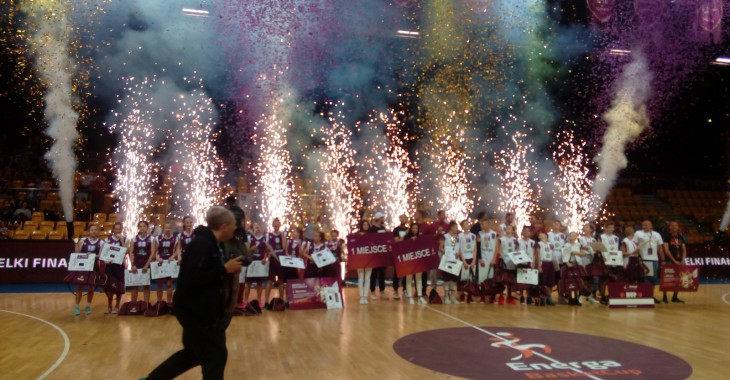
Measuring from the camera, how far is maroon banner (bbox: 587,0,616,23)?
1507cm

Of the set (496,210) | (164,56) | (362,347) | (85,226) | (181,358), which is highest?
(164,56)

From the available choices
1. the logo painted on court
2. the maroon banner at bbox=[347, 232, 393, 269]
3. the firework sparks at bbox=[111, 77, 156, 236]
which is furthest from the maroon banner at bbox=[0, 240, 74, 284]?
the logo painted on court

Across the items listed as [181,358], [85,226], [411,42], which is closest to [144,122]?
[85,226]

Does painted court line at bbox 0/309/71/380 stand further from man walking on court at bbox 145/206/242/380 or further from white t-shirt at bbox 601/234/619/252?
white t-shirt at bbox 601/234/619/252

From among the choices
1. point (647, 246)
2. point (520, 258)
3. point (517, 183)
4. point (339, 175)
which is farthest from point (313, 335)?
point (517, 183)

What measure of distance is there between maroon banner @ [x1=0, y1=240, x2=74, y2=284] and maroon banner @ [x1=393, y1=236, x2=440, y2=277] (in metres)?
8.58

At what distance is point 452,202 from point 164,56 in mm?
12525

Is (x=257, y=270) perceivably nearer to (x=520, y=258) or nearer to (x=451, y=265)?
(x=451, y=265)

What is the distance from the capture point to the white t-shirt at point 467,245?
1154cm

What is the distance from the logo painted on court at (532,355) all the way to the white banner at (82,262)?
5828 millimetres

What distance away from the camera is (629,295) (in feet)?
36.8

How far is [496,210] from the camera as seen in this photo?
2295 centimetres

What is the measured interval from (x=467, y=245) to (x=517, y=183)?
13538 mm

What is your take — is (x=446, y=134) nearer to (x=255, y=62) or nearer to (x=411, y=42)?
(x=411, y=42)
